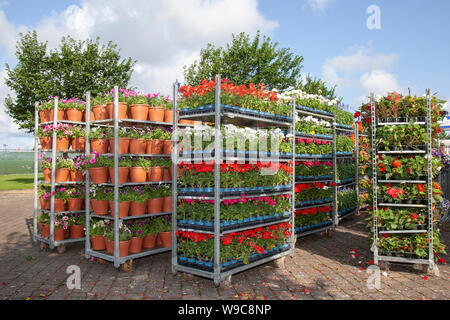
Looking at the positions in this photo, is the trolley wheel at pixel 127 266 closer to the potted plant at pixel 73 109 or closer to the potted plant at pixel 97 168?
the potted plant at pixel 97 168

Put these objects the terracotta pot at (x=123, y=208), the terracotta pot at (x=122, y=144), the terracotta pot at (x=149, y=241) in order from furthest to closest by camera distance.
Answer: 1. the terracotta pot at (x=149, y=241)
2. the terracotta pot at (x=122, y=144)
3. the terracotta pot at (x=123, y=208)

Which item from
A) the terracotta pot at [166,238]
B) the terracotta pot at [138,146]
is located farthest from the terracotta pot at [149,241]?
the terracotta pot at [138,146]

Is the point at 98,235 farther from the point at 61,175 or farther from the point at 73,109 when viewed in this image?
the point at 73,109

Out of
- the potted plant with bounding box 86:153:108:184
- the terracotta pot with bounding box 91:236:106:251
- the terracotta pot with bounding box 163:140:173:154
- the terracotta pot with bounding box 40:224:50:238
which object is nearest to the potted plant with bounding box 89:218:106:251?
the terracotta pot with bounding box 91:236:106:251

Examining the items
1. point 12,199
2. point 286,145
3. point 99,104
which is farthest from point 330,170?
point 12,199

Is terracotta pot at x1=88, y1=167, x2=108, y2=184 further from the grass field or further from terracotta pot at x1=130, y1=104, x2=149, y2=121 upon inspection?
the grass field

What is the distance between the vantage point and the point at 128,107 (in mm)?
6531

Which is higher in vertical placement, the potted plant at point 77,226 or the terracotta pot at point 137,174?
the terracotta pot at point 137,174

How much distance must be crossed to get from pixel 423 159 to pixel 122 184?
499 centimetres

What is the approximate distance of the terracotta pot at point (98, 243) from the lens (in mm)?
6355

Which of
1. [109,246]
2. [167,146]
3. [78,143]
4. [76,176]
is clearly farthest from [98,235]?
[78,143]

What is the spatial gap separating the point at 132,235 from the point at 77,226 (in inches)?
72.8

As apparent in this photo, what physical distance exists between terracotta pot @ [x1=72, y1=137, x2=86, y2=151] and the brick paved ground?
2.14 meters

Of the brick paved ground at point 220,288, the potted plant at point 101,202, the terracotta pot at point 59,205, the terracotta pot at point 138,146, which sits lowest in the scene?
the brick paved ground at point 220,288
